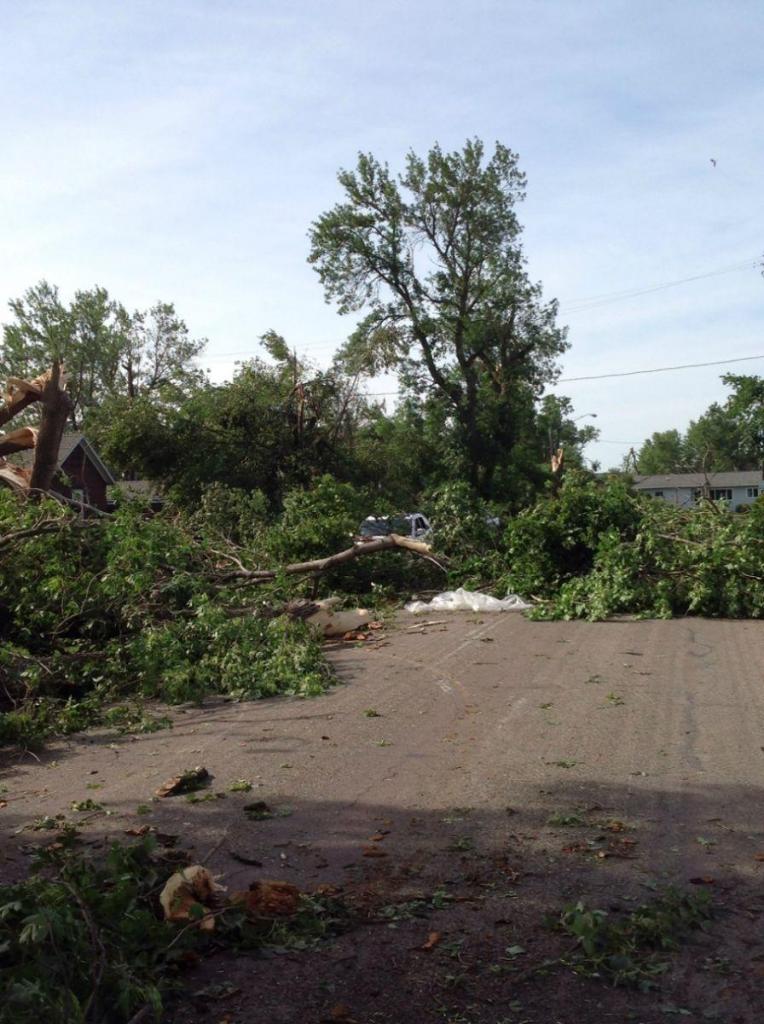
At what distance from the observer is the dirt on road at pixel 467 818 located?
12.0 feet

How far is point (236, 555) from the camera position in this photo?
42.2 feet

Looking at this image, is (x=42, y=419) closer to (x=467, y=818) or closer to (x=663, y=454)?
(x=467, y=818)

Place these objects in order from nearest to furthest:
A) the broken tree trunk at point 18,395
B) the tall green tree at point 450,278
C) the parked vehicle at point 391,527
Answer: the broken tree trunk at point 18,395, the parked vehicle at point 391,527, the tall green tree at point 450,278

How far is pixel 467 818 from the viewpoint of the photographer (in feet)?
18.0

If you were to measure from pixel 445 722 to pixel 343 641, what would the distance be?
3.86 metres

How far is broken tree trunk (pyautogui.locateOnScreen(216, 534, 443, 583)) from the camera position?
460 inches

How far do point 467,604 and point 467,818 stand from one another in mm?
8007

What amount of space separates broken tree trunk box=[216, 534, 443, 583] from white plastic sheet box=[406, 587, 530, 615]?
91 cm

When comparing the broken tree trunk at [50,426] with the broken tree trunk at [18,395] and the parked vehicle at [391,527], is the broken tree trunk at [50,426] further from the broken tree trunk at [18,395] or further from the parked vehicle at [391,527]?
the parked vehicle at [391,527]

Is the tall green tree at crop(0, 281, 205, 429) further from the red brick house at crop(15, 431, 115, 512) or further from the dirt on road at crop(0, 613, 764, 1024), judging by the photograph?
the dirt on road at crop(0, 613, 764, 1024)

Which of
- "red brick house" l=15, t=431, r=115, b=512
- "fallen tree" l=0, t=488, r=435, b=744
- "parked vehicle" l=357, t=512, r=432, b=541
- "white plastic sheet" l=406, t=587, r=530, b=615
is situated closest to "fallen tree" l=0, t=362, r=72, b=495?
"fallen tree" l=0, t=488, r=435, b=744

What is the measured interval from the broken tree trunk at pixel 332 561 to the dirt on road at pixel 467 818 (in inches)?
85.9

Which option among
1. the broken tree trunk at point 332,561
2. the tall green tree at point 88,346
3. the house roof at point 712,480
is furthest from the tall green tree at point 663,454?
the broken tree trunk at point 332,561

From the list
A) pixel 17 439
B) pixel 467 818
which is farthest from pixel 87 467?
pixel 467 818
